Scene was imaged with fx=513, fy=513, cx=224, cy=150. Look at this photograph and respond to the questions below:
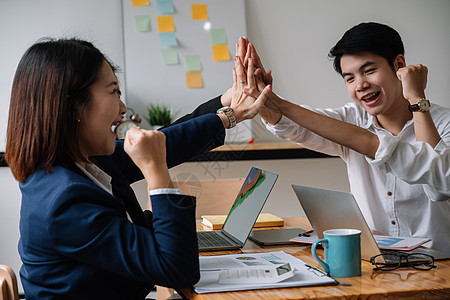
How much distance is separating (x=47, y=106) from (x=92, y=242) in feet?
1.00

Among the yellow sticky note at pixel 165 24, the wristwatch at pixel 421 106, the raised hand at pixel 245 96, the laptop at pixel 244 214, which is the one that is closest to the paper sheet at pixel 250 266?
the laptop at pixel 244 214

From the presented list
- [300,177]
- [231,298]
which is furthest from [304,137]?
[300,177]

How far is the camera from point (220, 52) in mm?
3367

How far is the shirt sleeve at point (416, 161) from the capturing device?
4.71ft

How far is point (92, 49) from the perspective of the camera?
1178mm

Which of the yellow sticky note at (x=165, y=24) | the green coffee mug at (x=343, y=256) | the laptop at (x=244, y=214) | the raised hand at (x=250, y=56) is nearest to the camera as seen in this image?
the green coffee mug at (x=343, y=256)

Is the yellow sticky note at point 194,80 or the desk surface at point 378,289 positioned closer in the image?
the desk surface at point 378,289

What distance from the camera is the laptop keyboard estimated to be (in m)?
1.46

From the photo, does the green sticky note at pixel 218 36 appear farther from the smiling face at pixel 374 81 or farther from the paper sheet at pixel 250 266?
the paper sheet at pixel 250 266

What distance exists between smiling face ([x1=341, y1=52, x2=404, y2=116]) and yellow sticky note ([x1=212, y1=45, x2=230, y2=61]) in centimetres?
169

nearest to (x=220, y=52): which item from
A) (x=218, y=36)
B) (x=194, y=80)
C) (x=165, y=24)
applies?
(x=218, y=36)

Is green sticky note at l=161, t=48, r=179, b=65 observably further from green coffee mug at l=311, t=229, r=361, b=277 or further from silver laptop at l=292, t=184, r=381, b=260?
green coffee mug at l=311, t=229, r=361, b=277

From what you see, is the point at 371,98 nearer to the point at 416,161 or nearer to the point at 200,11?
the point at 416,161

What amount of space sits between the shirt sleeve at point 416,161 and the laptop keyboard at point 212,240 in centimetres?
49
